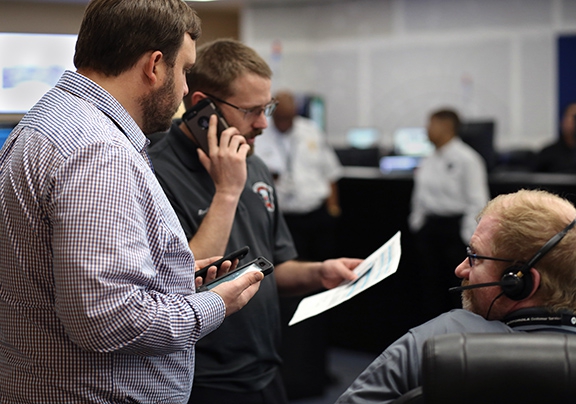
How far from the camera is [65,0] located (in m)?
1.95

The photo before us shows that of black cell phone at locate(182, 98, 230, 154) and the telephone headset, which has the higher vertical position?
black cell phone at locate(182, 98, 230, 154)

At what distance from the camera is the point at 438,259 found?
4.45 m

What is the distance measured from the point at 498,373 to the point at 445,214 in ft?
12.4

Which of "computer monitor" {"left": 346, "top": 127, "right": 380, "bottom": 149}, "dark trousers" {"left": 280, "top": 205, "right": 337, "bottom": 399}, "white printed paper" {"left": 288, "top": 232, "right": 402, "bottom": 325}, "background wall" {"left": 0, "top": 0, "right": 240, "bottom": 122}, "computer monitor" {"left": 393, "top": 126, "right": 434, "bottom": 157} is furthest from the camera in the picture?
"computer monitor" {"left": 346, "top": 127, "right": 380, "bottom": 149}

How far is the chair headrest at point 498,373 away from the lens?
90 centimetres

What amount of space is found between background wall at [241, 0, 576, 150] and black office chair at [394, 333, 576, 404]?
8465 mm

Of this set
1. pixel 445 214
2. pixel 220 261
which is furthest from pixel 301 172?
pixel 220 261

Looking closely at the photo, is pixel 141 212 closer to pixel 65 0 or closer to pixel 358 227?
pixel 65 0

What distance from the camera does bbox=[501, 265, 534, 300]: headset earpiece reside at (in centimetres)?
121

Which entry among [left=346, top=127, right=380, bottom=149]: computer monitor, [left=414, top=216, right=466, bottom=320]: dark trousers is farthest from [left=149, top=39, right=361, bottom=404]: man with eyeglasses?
[left=346, top=127, right=380, bottom=149]: computer monitor

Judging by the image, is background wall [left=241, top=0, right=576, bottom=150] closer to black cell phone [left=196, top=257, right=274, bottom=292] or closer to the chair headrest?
black cell phone [left=196, top=257, right=274, bottom=292]

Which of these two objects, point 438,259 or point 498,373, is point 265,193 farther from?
point 438,259

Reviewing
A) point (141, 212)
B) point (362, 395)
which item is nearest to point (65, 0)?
point (141, 212)

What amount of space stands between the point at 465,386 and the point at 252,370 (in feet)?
2.85
